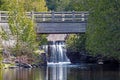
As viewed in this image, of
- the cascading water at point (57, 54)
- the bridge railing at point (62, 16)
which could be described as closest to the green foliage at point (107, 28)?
the bridge railing at point (62, 16)

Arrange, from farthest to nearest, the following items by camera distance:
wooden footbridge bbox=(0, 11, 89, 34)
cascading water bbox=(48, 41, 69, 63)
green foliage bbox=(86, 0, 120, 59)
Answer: cascading water bbox=(48, 41, 69, 63), wooden footbridge bbox=(0, 11, 89, 34), green foliage bbox=(86, 0, 120, 59)

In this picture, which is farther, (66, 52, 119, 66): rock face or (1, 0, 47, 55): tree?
(66, 52, 119, 66): rock face

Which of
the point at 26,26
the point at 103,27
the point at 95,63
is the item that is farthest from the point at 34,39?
the point at 103,27

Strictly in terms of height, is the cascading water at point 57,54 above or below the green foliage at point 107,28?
below

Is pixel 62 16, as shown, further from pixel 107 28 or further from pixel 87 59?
pixel 107 28

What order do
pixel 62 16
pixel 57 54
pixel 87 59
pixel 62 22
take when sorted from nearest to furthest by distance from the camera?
pixel 62 22 → pixel 62 16 → pixel 87 59 → pixel 57 54

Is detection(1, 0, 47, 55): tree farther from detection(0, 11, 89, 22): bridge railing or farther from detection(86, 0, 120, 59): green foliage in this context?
detection(86, 0, 120, 59): green foliage

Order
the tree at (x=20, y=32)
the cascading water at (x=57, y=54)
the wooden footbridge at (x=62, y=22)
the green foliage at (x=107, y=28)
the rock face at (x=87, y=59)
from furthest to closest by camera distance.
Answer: the cascading water at (x=57, y=54), the rock face at (x=87, y=59), the tree at (x=20, y=32), the wooden footbridge at (x=62, y=22), the green foliage at (x=107, y=28)

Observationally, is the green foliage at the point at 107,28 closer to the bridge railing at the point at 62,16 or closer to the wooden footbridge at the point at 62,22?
the wooden footbridge at the point at 62,22

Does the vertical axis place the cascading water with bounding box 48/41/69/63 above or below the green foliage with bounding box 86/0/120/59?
below

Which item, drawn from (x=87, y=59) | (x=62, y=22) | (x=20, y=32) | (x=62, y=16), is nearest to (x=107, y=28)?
(x=62, y=22)

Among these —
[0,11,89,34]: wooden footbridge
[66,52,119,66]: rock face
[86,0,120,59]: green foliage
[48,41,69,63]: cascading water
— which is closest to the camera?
[86,0,120,59]: green foliage

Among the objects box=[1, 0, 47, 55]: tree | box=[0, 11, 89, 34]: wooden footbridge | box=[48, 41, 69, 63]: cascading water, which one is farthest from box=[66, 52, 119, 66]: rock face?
box=[1, 0, 47, 55]: tree

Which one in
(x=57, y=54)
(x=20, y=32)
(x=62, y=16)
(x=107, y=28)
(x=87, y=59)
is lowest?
(x=87, y=59)
